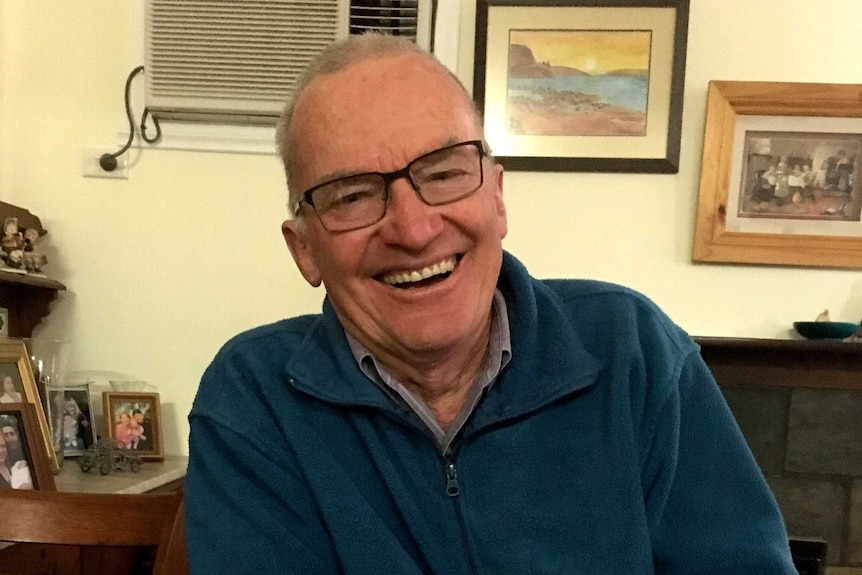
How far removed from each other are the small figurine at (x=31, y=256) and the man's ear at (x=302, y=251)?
1.08 metres

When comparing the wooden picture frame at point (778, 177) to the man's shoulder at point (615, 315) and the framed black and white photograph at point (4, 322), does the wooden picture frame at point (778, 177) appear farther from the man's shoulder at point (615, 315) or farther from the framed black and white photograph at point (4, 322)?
the framed black and white photograph at point (4, 322)

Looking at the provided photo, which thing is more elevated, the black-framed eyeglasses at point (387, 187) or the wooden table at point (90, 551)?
the black-framed eyeglasses at point (387, 187)

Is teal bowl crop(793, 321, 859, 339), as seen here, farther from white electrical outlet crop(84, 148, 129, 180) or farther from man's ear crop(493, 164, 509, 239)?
white electrical outlet crop(84, 148, 129, 180)

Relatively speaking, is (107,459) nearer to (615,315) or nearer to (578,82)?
(615,315)

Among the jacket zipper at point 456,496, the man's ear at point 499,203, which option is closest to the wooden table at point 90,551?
the jacket zipper at point 456,496

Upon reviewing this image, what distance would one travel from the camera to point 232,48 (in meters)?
1.82

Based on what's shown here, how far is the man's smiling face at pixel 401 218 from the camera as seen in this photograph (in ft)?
2.95

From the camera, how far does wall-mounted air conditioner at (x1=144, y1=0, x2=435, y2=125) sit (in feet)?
5.91

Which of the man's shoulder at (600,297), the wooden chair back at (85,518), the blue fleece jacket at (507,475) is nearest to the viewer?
the blue fleece jacket at (507,475)

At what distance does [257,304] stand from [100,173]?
0.57 meters

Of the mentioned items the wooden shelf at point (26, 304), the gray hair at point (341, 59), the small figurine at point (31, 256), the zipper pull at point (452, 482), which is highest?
the gray hair at point (341, 59)

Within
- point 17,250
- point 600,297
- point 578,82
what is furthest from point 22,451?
point 578,82

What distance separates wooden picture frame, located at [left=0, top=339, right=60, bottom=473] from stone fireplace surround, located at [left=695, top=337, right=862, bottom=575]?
61.8 inches

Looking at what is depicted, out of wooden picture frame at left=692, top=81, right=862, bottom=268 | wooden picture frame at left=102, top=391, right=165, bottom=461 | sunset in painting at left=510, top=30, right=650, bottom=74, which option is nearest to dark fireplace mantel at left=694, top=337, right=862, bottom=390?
wooden picture frame at left=692, top=81, right=862, bottom=268
